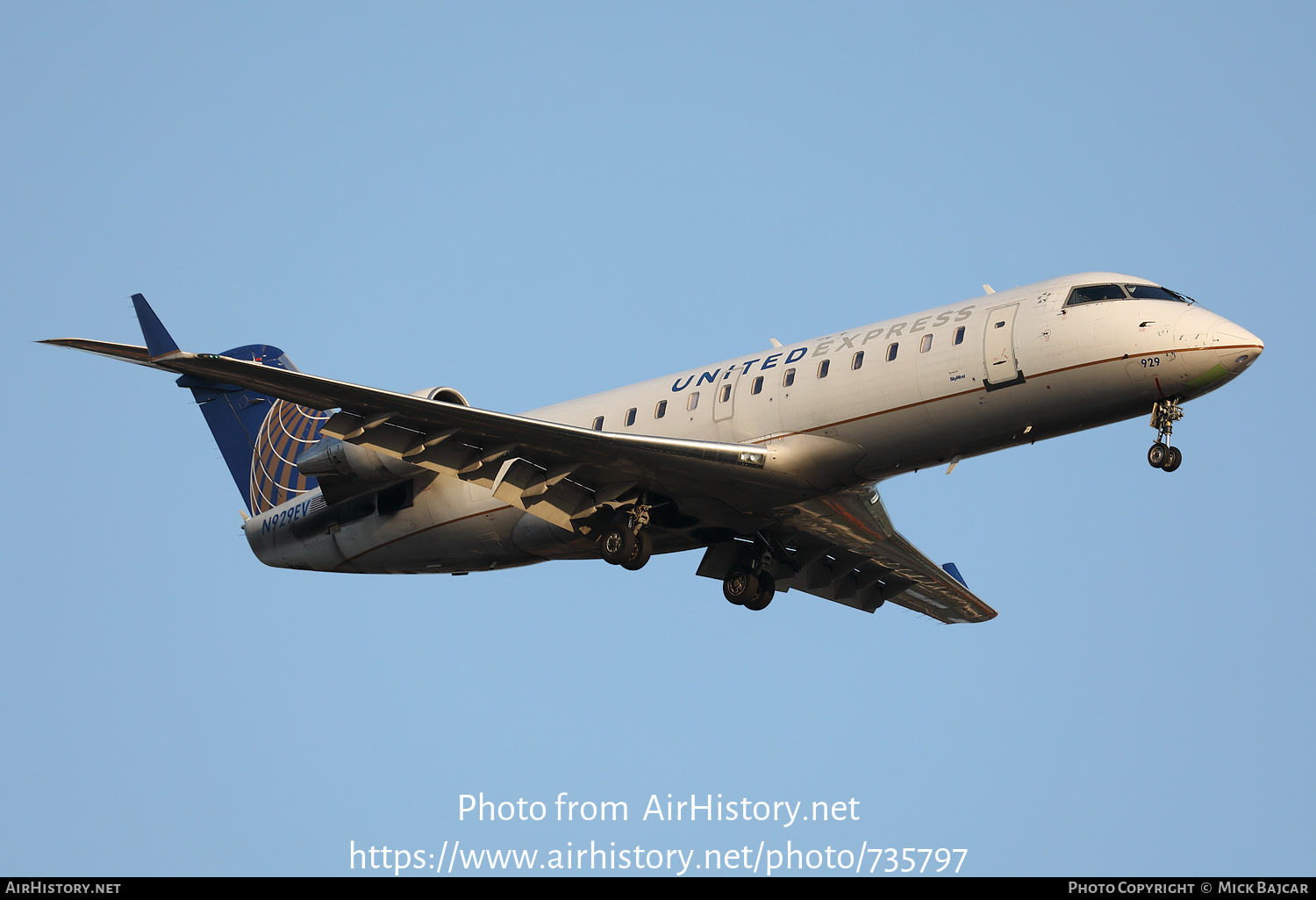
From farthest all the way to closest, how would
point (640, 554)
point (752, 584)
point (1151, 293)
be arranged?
point (752, 584) → point (640, 554) → point (1151, 293)

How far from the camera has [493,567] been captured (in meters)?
27.2

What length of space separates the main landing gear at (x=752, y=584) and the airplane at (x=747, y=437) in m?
0.03

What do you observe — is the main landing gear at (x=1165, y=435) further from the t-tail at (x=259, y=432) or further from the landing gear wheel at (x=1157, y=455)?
the t-tail at (x=259, y=432)

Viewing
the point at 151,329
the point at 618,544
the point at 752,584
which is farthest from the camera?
the point at 151,329

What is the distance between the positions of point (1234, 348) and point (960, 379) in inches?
149

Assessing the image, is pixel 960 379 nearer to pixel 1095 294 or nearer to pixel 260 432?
pixel 1095 294

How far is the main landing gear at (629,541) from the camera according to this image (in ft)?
78.4

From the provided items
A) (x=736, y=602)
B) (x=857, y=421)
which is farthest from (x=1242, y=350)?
(x=736, y=602)

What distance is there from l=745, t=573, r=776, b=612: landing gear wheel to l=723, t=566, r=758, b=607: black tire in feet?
0.20

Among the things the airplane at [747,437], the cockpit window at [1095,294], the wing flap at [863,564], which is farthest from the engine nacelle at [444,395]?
the cockpit window at [1095,294]

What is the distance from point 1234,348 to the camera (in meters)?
20.4

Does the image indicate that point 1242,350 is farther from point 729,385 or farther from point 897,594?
point 897,594

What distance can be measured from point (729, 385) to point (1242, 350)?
7.74 meters

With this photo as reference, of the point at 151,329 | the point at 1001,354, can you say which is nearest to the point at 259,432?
the point at 151,329
